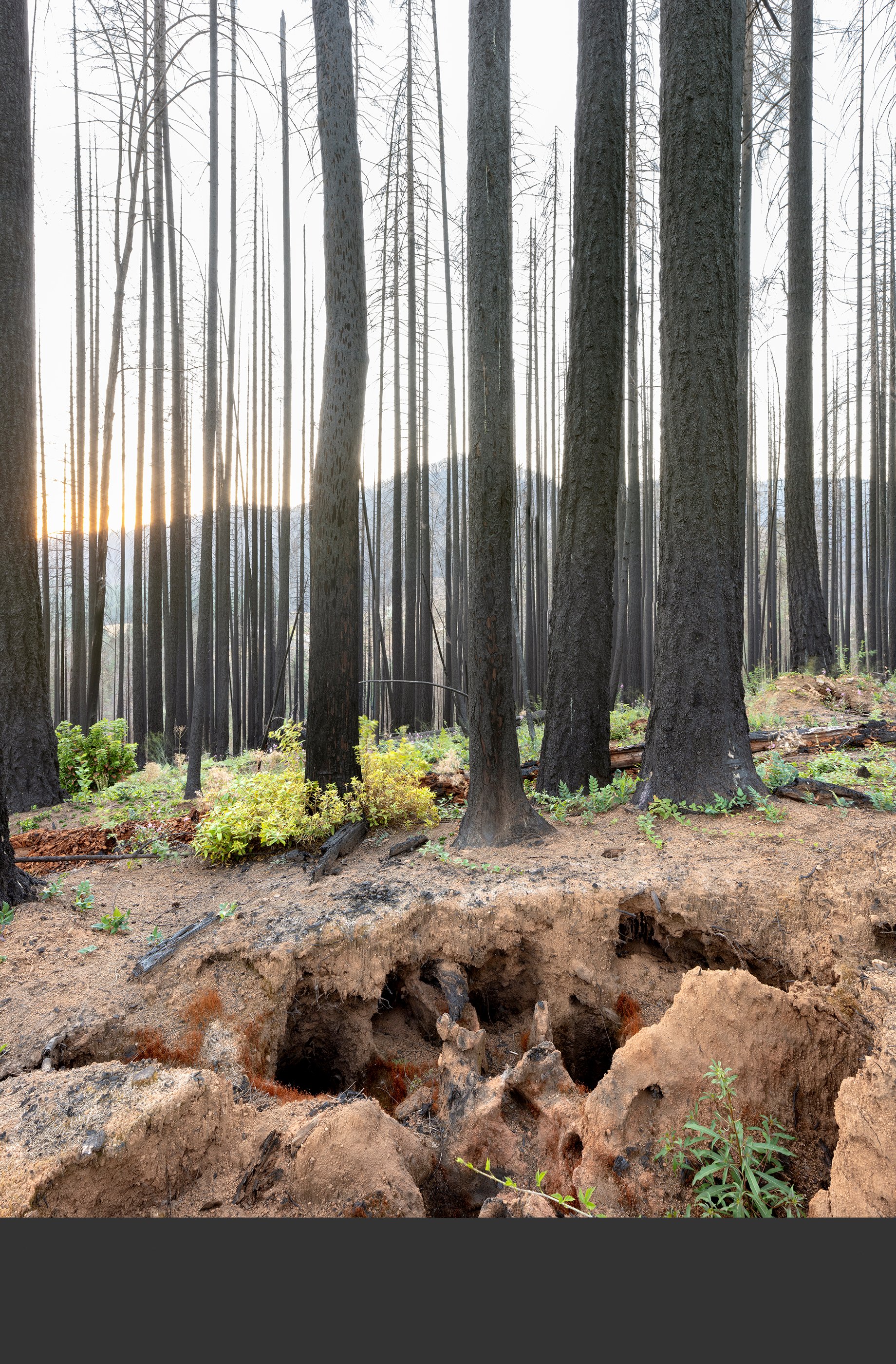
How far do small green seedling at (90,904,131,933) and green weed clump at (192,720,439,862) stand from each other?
83cm

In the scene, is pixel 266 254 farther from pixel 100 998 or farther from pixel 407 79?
pixel 100 998

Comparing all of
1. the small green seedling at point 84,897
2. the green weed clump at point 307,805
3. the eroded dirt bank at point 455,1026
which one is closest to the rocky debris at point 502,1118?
the eroded dirt bank at point 455,1026

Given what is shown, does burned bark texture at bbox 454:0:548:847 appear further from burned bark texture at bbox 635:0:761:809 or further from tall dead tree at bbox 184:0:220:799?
tall dead tree at bbox 184:0:220:799

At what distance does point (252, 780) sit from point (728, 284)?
192 inches

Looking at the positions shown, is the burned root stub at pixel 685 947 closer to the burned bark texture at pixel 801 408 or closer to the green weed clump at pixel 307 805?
the green weed clump at pixel 307 805

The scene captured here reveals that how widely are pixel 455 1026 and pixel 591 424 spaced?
4.27 meters

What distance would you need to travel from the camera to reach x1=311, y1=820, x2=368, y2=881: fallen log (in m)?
3.78

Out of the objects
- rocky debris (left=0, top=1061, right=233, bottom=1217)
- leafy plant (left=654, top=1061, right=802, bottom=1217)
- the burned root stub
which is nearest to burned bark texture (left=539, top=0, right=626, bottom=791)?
the burned root stub

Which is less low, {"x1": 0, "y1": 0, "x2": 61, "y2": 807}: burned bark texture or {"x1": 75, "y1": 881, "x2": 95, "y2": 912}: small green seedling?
{"x1": 0, "y1": 0, "x2": 61, "y2": 807}: burned bark texture

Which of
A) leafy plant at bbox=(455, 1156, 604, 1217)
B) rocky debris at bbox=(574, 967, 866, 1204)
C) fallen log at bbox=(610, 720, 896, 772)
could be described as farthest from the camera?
fallen log at bbox=(610, 720, 896, 772)

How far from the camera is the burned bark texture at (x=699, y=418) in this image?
13.1 ft

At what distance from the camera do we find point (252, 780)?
4.58m

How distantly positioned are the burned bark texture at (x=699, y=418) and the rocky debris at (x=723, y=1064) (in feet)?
5.57

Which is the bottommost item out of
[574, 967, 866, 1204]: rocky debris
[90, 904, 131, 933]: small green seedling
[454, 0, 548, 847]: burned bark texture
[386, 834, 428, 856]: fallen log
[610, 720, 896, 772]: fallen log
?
[574, 967, 866, 1204]: rocky debris
